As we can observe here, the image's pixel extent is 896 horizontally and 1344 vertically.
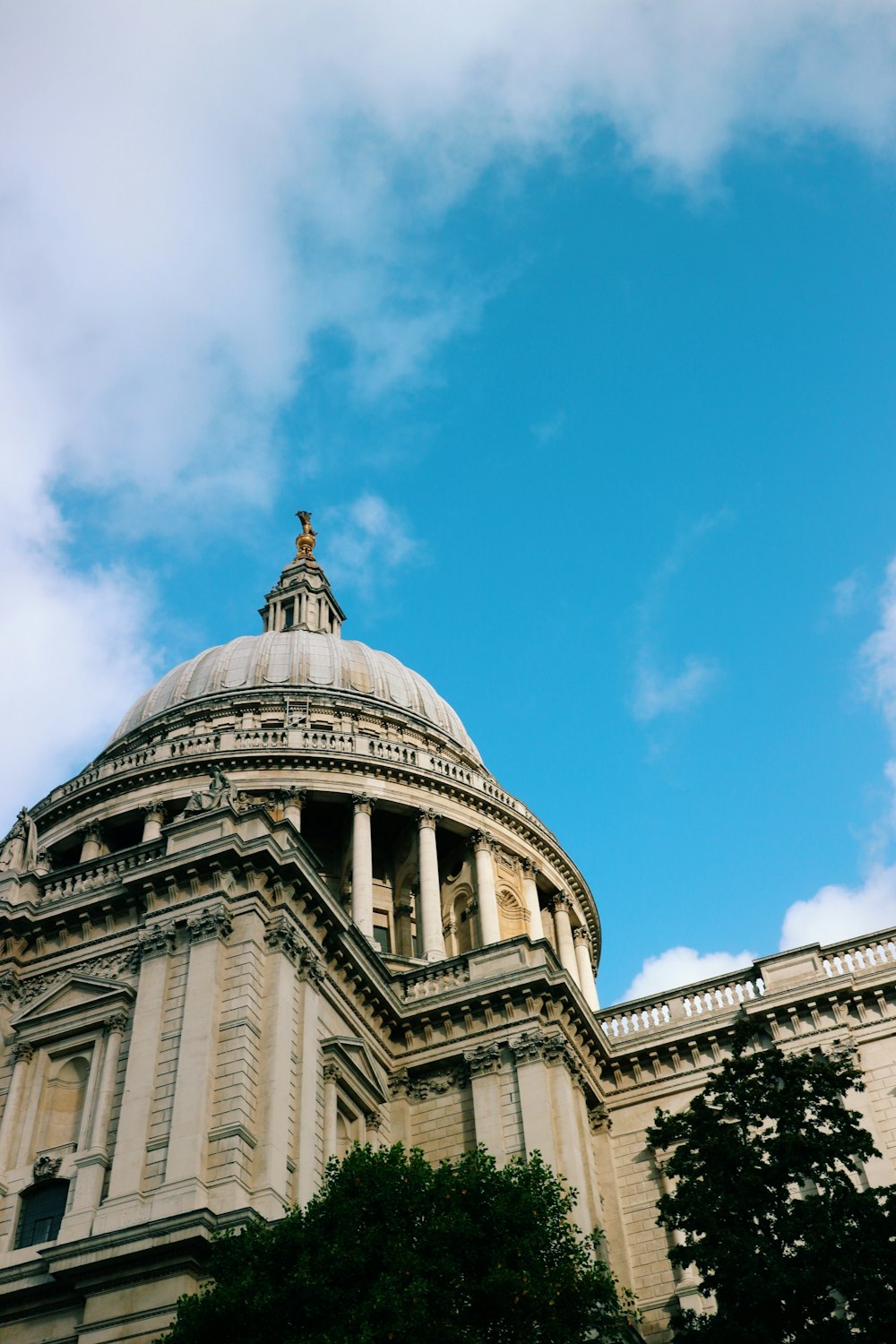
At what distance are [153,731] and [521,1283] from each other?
38695mm

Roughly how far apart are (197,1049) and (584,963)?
2959 cm

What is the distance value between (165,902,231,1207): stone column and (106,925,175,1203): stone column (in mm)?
632

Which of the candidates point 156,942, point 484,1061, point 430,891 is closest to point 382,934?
A: point 430,891

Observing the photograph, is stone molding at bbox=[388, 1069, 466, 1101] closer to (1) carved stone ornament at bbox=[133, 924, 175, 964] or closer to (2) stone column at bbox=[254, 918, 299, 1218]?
(2) stone column at bbox=[254, 918, 299, 1218]

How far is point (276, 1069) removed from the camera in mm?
25234

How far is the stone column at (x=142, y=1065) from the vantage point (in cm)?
2384

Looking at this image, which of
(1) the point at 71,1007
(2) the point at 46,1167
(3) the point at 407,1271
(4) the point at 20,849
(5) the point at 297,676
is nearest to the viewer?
(3) the point at 407,1271

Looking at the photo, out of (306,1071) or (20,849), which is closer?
(306,1071)

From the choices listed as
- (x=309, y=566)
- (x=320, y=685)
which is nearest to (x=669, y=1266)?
(x=320, y=685)

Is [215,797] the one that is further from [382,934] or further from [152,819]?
[382,934]

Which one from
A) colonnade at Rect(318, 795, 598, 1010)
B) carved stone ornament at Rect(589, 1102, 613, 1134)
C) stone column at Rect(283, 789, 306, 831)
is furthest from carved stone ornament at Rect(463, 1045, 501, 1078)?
stone column at Rect(283, 789, 306, 831)

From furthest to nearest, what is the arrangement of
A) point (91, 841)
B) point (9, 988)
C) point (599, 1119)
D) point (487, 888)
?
point (487, 888) < point (91, 841) < point (599, 1119) < point (9, 988)

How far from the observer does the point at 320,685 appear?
56031mm

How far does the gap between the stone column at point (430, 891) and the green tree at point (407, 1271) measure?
22.1m
